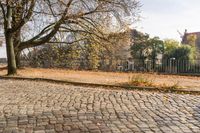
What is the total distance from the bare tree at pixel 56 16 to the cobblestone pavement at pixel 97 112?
27.6ft

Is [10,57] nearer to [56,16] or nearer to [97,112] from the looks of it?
[56,16]

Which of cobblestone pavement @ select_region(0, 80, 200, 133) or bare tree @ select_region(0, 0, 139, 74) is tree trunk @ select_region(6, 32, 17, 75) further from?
cobblestone pavement @ select_region(0, 80, 200, 133)

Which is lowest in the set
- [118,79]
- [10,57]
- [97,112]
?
[97,112]

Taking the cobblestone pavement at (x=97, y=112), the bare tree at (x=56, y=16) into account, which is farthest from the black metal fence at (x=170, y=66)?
the cobblestone pavement at (x=97, y=112)

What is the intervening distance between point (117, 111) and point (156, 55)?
26085 millimetres

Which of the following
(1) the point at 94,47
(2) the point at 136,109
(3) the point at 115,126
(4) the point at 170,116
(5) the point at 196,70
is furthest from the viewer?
(5) the point at 196,70

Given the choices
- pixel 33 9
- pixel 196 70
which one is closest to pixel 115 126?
A: pixel 33 9

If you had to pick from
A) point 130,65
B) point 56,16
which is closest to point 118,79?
point 56,16

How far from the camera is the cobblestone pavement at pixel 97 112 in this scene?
7.10m

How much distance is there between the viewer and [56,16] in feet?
66.8

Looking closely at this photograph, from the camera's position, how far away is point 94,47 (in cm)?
2438

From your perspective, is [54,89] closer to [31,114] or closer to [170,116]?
[31,114]

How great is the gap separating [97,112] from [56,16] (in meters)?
12.9

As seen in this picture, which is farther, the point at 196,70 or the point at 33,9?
the point at 196,70
